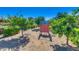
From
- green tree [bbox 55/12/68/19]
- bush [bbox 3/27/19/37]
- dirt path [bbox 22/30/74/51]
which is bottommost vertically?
dirt path [bbox 22/30/74/51]

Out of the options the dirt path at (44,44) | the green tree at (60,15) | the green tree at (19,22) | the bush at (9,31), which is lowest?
the dirt path at (44,44)

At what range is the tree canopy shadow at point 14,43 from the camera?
115 inches

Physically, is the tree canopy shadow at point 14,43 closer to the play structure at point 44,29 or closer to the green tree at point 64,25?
the play structure at point 44,29

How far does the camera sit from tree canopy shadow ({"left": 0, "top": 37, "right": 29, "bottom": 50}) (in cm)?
293

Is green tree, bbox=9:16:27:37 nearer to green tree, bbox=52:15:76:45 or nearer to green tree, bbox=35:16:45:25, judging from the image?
green tree, bbox=35:16:45:25

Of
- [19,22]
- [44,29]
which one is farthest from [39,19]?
[19,22]

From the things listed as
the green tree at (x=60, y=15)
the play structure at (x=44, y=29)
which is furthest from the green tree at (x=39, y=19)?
the green tree at (x=60, y=15)

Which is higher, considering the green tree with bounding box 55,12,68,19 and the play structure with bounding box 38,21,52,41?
the green tree with bounding box 55,12,68,19

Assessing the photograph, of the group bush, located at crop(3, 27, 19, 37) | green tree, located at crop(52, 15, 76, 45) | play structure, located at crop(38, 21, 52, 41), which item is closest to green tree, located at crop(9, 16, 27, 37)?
bush, located at crop(3, 27, 19, 37)

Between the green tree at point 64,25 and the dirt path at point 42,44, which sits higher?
the green tree at point 64,25

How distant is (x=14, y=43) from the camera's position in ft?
9.66

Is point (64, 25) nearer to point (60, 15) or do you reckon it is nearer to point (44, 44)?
point (60, 15)
